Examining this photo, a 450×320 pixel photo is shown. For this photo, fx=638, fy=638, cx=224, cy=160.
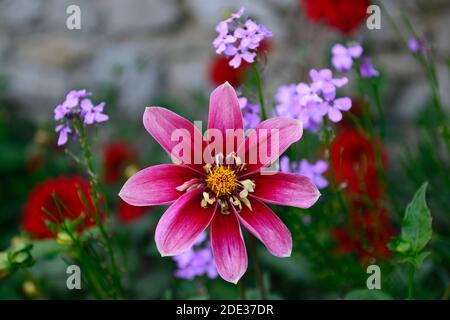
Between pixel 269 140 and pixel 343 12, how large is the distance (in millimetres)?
659

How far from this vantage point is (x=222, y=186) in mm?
676

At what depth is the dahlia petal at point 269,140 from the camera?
0.66 m

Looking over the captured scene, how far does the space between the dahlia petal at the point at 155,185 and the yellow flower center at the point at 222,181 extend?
0.09 ft

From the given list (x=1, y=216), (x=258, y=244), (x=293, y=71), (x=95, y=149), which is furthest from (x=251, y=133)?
(x=95, y=149)

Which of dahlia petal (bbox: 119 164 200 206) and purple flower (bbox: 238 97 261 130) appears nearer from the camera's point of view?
dahlia petal (bbox: 119 164 200 206)

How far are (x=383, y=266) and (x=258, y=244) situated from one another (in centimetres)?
30

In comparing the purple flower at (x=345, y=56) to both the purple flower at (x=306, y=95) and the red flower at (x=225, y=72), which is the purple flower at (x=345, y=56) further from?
the red flower at (x=225, y=72)

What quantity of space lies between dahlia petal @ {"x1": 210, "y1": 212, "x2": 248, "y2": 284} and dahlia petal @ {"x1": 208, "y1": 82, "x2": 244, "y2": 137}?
0.10 metres

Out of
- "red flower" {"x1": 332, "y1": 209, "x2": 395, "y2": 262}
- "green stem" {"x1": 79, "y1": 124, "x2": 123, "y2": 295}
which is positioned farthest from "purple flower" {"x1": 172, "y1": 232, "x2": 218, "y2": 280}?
"red flower" {"x1": 332, "y1": 209, "x2": 395, "y2": 262}

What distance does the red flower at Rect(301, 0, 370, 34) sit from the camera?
Result: 1.24 metres

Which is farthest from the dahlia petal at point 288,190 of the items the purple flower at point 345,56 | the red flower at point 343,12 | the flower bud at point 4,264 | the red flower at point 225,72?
the red flower at point 225,72

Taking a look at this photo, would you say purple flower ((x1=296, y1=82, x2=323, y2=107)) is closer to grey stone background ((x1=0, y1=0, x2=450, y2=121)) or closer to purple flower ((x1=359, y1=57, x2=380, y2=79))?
purple flower ((x1=359, y1=57, x2=380, y2=79))
